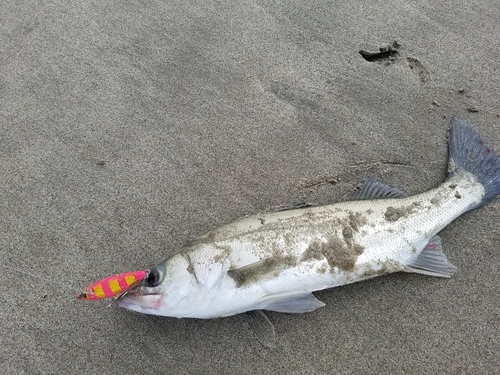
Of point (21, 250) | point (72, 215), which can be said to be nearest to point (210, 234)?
point (72, 215)

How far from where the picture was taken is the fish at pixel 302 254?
2.85 metres

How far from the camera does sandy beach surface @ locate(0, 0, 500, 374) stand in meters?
3.05

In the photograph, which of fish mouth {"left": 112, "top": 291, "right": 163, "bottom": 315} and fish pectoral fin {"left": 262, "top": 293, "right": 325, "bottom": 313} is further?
fish pectoral fin {"left": 262, "top": 293, "right": 325, "bottom": 313}

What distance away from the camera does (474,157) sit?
3.53 metres

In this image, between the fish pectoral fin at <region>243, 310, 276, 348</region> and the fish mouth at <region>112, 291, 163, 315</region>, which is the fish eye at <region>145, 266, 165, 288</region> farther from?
the fish pectoral fin at <region>243, 310, 276, 348</region>

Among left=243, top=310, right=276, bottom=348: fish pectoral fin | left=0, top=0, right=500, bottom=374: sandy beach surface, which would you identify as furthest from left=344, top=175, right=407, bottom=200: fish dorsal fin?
left=243, top=310, right=276, bottom=348: fish pectoral fin

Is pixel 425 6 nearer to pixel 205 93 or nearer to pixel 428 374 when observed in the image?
pixel 205 93

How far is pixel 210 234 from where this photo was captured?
9.98 ft

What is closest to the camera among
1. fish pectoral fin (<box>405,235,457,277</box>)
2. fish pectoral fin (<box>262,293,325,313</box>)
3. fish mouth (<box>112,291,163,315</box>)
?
fish mouth (<box>112,291,163,315</box>)

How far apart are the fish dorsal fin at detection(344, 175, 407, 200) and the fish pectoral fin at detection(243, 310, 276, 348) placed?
3.87 ft

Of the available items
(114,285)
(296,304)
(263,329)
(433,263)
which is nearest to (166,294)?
(114,285)

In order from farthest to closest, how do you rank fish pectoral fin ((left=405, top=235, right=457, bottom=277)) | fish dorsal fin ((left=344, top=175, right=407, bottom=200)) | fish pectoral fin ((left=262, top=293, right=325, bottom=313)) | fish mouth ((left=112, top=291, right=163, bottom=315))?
fish dorsal fin ((left=344, top=175, right=407, bottom=200)), fish pectoral fin ((left=405, top=235, right=457, bottom=277)), fish pectoral fin ((left=262, top=293, right=325, bottom=313)), fish mouth ((left=112, top=291, right=163, bottom=315))

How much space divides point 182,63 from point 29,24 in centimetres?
180

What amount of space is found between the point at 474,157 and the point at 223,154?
2.19 meters
